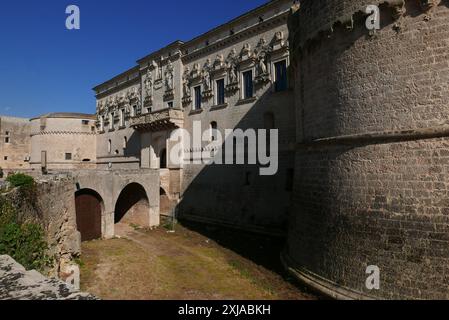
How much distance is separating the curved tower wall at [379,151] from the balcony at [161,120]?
607 inches

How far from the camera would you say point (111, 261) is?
13.7m

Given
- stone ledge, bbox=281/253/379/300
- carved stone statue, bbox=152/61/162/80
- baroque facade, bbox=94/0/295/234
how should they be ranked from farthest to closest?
carved stone statue, bbox=152/61/162/80 < baroque facade, bbox=94/0/295/234 < stone ledge, bbox=281/253/379/300

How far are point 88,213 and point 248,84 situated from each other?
12.3 meters

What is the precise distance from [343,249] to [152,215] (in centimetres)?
1506

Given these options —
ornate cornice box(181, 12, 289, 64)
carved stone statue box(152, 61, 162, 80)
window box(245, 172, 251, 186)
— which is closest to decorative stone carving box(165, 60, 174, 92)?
carved stone statue box(152, 61, 162, 80)

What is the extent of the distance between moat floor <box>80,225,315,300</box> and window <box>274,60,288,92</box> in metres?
9.46

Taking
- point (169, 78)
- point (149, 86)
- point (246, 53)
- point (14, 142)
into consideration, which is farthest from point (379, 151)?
point (14, 142)

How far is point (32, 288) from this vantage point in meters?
3.23

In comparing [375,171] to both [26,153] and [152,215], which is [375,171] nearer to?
[152,215]

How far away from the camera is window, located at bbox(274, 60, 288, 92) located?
1808 cm

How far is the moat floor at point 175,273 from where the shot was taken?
10.2 meters

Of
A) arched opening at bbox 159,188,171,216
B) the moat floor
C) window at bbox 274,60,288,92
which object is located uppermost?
window at bbox 274,60,288,92

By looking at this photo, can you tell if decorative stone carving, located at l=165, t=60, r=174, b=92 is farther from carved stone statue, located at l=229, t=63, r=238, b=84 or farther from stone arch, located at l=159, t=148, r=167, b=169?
carved stone statue, located at l=229, t=63, r=238, b=84

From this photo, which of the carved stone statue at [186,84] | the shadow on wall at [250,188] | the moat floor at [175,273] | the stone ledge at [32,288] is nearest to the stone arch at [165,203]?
the shadow on wall at [250,188]
